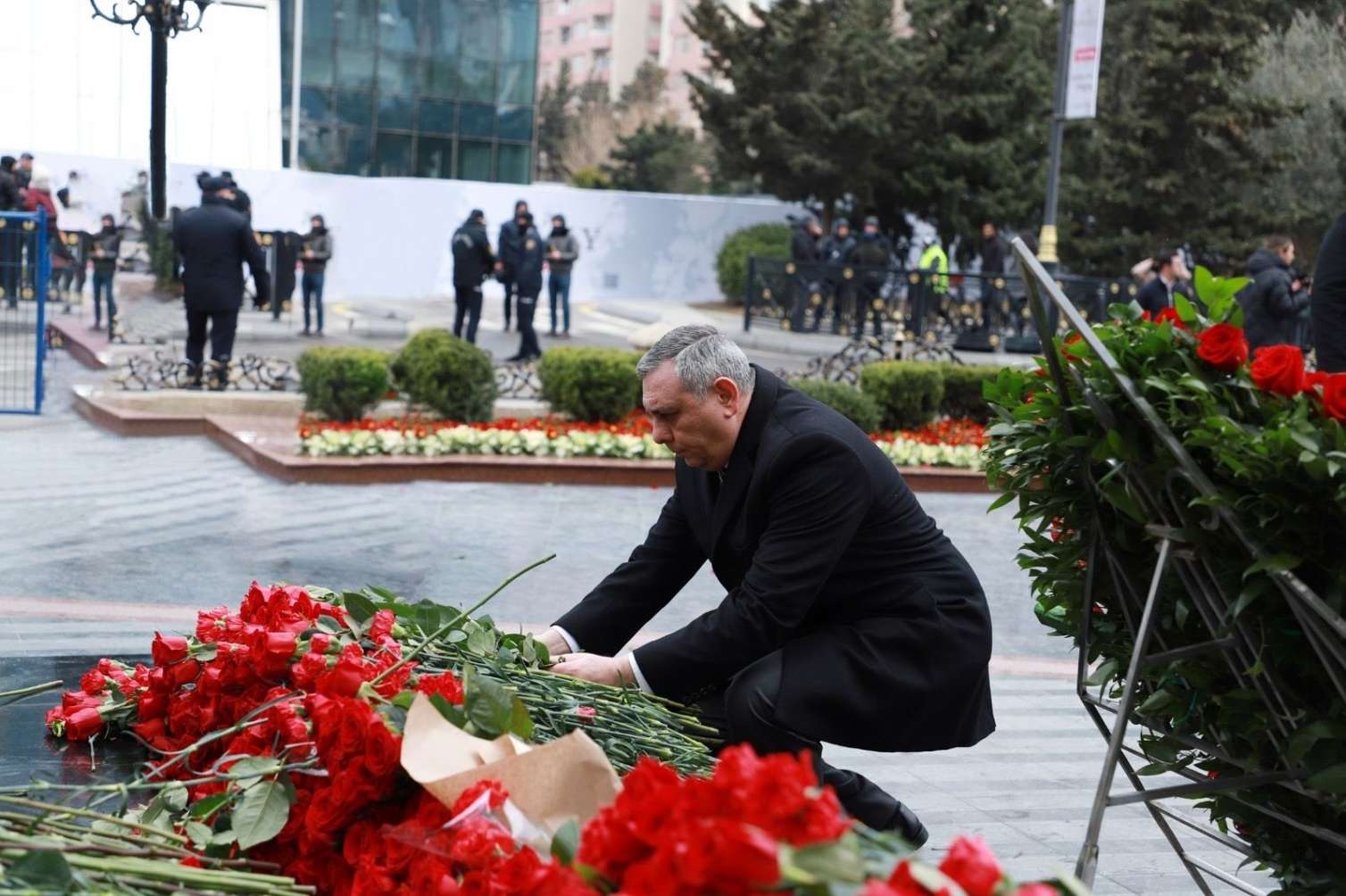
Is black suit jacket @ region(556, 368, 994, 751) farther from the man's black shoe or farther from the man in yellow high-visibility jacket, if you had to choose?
the man in yellow high-visibility jacket

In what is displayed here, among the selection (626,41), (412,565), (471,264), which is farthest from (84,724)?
(626,41)

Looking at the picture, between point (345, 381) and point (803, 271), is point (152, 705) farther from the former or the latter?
point (803, 271)

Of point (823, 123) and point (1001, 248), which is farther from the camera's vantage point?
point (823, 123)

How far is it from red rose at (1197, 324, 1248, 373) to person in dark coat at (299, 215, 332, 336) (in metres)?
18.7

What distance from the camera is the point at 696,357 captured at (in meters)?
3.47

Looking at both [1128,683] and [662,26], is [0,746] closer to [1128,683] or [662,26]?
[1128,683]

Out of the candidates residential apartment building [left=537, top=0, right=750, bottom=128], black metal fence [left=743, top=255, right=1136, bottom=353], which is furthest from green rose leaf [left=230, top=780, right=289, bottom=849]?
residential apartment building [left=537, top=0, right=750, bottom=128]

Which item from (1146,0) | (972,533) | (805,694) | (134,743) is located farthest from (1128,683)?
(1146,0)

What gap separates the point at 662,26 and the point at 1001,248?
69.7 metres

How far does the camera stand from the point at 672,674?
349 centimetres

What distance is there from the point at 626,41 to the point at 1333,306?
89326mm

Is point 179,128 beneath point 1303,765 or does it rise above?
above

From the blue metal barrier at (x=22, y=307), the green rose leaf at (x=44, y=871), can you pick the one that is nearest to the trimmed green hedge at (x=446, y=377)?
the blue metal barrier at (x=22, y=307)

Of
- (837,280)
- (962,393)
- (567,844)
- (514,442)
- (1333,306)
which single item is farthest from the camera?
(837,280)
